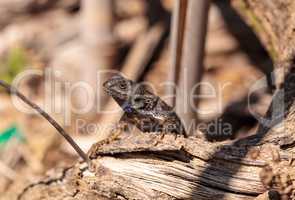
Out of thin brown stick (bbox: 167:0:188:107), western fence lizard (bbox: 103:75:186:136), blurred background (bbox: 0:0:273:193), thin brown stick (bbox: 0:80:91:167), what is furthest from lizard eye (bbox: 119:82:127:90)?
blurred background (bbox: 0:0:273:193)

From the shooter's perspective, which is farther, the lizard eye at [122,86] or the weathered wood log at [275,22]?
the weathered wood log at [275,22]

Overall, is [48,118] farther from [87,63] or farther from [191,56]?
[87,63]

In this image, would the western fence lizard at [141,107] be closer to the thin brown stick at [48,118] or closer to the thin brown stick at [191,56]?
the thin brown stick at [48,118]

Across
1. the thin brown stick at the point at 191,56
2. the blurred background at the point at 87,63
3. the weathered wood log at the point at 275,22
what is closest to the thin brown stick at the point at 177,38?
the thin brown stick at the point at 191,56

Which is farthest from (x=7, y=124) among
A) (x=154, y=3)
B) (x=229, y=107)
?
(x=229, y=107)

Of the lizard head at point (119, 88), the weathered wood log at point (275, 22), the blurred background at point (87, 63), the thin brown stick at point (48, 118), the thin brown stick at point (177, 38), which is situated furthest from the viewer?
the blurred background at point (87, 63)

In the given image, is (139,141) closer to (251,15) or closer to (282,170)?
(282,170)

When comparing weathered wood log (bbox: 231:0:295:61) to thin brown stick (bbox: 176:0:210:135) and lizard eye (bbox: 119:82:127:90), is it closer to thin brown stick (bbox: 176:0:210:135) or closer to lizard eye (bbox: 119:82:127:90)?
thin brown stick (bbox: 176:0:210:135)

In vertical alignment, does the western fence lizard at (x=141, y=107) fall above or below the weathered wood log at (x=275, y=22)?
below
